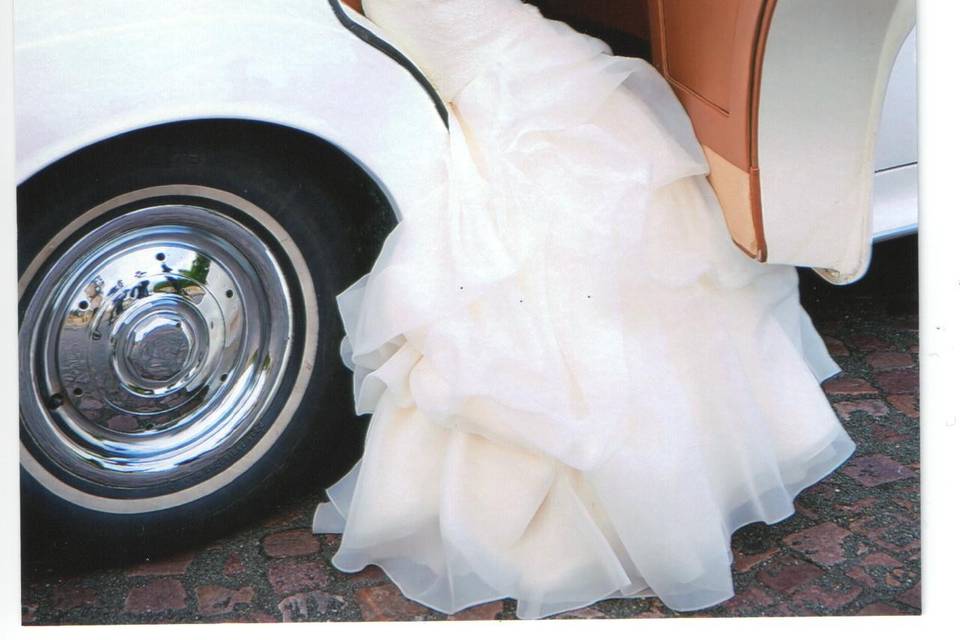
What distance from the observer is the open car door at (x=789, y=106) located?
52.9 inches

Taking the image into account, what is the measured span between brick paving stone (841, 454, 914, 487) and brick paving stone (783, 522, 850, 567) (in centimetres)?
10

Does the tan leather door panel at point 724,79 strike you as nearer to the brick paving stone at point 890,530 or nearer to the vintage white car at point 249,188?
the vintage white car at point 249,188

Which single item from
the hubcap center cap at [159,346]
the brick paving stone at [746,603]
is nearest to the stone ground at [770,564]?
the brick paving stone at [746,603]

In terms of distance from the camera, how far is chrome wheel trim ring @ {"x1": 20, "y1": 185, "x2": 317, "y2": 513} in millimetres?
1328

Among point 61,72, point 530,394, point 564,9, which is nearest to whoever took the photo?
point 61,72

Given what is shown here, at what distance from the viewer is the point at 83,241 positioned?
130 cm

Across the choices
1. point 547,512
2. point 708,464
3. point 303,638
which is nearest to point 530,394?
point 547,512

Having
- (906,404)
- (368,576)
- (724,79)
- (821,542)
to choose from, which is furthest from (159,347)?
(906,404)

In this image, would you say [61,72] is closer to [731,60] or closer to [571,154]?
[571,154]

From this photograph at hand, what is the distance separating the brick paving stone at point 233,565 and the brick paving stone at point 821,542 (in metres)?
0.74

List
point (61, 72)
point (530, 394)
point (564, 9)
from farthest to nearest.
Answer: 1. point (564, 9)
2. point (530, 394)
3. point (61, 72)

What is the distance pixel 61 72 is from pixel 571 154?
631mm

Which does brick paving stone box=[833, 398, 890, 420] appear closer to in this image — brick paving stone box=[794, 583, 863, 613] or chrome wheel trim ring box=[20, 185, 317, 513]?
brick paving stone box=[794, 583, 863, 613]

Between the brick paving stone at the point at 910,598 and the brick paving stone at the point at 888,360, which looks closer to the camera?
the brick paving stone at the point at 910,598
